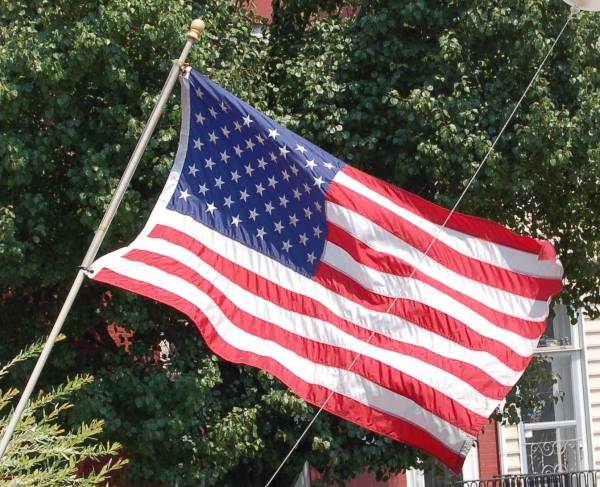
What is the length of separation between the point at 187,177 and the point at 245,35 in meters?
4.54

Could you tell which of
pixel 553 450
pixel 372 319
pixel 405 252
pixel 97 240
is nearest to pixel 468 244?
pixel 405 252

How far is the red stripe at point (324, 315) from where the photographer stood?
306 inches

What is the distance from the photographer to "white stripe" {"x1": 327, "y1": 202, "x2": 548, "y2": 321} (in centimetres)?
821

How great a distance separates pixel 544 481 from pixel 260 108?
31.7ft

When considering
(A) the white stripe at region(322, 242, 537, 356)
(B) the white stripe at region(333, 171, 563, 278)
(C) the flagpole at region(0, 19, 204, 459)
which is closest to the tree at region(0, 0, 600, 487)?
(B) the white stripe at region(333, 171, 563, 278)

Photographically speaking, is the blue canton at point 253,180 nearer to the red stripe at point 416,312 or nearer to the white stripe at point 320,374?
the red stripe at point 416,312

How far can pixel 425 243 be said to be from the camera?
825 cm

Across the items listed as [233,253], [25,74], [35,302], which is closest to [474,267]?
[233,253]

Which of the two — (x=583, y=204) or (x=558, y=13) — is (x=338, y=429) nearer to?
(x=583, y=204)

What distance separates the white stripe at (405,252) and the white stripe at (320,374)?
686 millimetres

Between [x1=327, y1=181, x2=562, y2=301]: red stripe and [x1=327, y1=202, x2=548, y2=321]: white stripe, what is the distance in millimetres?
28

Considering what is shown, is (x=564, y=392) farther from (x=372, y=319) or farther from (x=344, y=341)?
(x=344, y=341)

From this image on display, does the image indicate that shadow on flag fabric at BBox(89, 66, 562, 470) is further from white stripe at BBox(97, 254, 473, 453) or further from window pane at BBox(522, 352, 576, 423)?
window pane at BBox(522, 352, 576, 423)

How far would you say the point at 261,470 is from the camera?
41.2 ft
